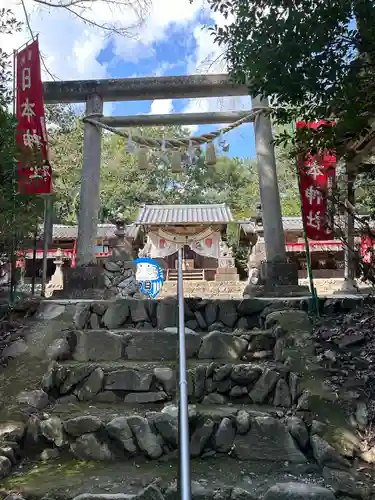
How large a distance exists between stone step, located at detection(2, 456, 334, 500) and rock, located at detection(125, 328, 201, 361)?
1199mm

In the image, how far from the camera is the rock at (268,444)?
9.12 feet

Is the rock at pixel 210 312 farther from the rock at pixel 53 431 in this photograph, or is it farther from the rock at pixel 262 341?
the rock at pixel 53 431

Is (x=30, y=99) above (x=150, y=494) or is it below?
above

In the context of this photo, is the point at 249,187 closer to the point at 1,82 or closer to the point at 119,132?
the point at 119,132

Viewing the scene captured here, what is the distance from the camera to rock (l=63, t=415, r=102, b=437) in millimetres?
2887

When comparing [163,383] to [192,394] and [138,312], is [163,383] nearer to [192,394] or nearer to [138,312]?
[192,394]

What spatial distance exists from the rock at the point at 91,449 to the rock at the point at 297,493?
1.10 metres

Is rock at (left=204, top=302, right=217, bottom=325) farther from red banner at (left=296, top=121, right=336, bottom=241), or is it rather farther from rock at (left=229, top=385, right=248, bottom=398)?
red banner at (left=296, top=121, right=336, bottom=241)

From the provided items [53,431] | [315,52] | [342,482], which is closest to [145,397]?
[53,431]

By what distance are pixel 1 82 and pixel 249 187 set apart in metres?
21.1

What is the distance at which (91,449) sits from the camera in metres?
2.80

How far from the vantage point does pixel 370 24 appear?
224cm

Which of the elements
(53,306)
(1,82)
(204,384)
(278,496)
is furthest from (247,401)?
(1,82)

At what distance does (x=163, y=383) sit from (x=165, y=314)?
125 cm
